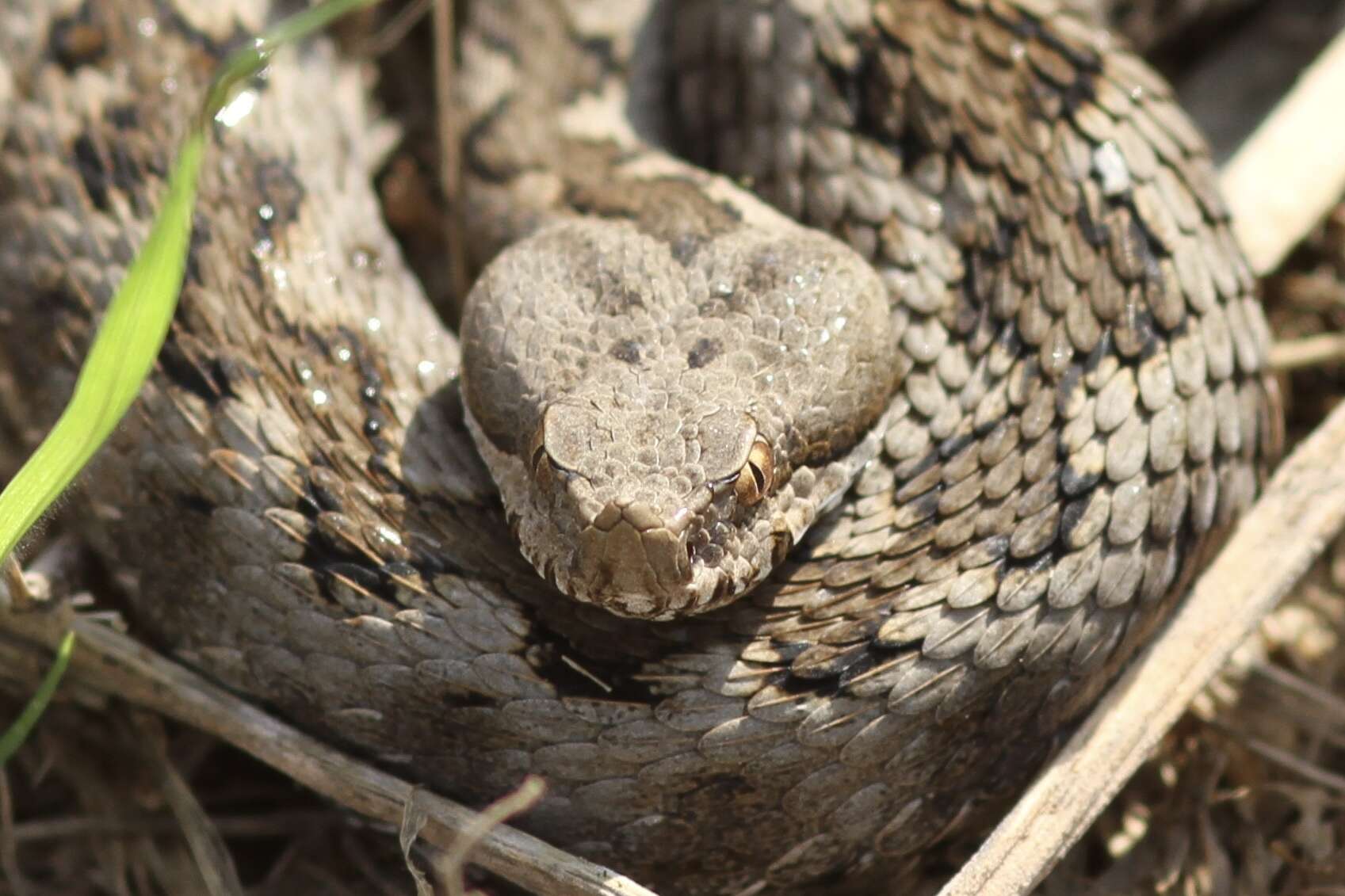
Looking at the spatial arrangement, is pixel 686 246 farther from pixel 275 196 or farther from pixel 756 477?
pixel 275 196

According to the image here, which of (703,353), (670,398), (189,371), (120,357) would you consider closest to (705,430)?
(670,398)

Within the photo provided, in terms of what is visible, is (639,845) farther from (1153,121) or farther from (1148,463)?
(1153,121)

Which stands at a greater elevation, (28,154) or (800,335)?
(800,335)

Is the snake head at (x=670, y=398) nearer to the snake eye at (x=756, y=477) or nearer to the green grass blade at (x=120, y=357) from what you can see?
the snake eye at (x=756, y=477)

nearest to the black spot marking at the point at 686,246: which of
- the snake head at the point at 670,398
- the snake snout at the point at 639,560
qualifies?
the snake head at the point at 670,398

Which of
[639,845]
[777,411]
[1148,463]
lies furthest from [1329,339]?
[639,845]

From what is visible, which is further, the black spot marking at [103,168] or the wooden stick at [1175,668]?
the black spot marking at [103,168]
